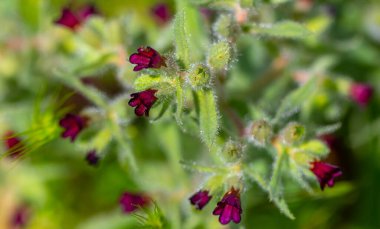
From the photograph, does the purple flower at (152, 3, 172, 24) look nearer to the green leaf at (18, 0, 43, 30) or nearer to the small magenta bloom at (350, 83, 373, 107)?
the green leaf at (18, 0, 43, 30)

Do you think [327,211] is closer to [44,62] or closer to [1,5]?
[44,62]

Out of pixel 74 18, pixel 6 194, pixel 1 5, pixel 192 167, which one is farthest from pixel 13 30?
pixel 192 167

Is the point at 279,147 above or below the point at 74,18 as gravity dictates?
below

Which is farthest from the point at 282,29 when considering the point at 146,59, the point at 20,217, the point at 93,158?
the point at 20,217

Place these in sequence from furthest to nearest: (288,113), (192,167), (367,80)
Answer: (367,80) → (288,113) → (192,167)

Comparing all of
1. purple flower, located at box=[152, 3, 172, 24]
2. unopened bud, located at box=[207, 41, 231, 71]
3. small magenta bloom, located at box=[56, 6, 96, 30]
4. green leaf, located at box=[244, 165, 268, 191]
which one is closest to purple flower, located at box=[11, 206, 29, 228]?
small magenta bloom, located at box=[56, 6, 96, 30]

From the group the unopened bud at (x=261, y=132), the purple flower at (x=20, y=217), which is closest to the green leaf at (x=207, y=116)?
the unopened bud at (x=261, y=132)

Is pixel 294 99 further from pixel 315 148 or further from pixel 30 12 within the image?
pixel 30 12
